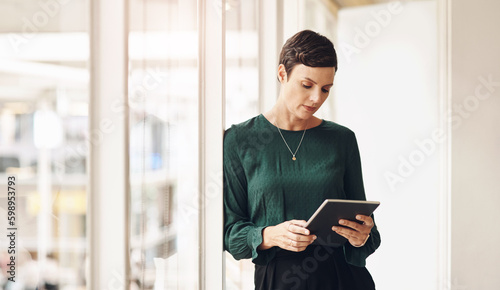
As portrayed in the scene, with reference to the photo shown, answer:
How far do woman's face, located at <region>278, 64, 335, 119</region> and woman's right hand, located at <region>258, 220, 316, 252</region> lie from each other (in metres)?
0.34

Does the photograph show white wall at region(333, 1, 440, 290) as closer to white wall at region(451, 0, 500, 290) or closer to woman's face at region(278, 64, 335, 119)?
white wall at region(451, 0, 500, 290)

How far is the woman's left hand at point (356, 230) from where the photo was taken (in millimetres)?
1444

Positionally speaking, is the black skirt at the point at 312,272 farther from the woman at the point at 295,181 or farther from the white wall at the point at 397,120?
the white wall at the point at 397,120

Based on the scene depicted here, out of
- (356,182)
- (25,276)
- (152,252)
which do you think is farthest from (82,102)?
(356,182)

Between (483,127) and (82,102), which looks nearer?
(82,102)

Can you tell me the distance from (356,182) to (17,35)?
3.61ft

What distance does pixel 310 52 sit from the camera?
4.87ft

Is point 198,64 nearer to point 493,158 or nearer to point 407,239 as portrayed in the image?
point 493,158

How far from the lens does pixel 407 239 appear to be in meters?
3.36

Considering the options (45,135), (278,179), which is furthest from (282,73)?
(45,135)

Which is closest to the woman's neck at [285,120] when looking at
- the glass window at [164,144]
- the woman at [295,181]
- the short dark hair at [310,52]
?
the woman at [295,181]

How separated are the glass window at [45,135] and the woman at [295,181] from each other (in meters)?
0.62

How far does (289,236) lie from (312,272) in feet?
0.58

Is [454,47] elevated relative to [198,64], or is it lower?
elevated
